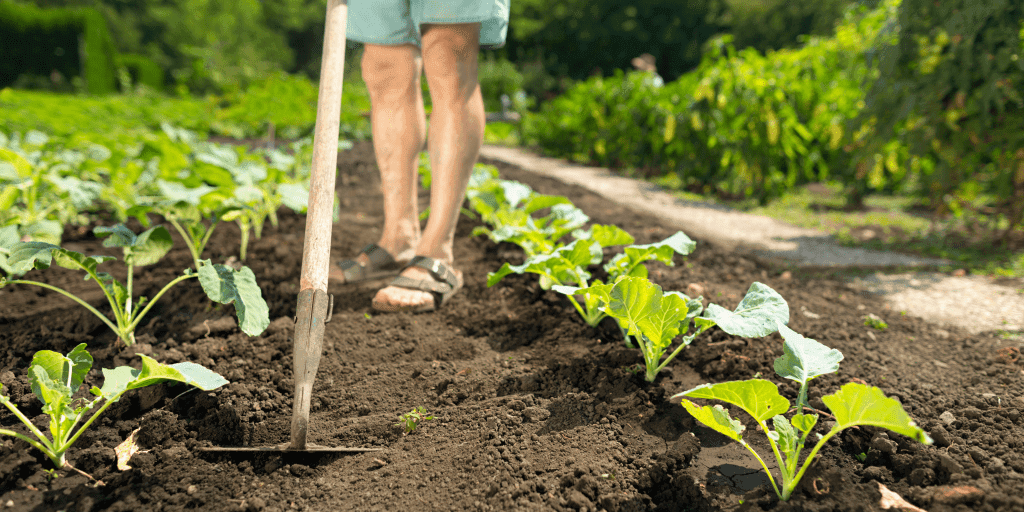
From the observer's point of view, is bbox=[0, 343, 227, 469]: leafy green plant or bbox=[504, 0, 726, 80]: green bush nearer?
bbox=[0, 343, 227, 469]: leafy green plant

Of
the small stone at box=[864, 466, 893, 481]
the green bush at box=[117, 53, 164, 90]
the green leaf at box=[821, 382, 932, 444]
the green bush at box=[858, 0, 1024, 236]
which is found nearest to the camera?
the green leaf at box=[821, 382, 932, 444]

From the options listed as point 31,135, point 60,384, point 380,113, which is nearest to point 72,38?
point 31,135

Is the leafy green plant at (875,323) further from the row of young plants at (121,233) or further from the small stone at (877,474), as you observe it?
the row of young plants at (121,233)

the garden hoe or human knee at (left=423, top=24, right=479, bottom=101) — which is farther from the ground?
human knee at (left=423, top=24, right=479, bottom=101)

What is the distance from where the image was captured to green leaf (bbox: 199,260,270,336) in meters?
1.25

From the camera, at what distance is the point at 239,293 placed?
1.30 metres

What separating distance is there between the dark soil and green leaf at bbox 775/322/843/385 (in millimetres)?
174

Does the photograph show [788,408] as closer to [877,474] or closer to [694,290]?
[877,474]

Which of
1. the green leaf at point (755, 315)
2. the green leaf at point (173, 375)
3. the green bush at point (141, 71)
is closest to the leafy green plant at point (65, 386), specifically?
the green leaf at point (173, 375)

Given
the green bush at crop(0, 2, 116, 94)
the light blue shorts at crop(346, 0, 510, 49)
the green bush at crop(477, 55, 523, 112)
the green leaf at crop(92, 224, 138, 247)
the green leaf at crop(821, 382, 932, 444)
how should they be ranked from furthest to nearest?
the green bush at crop(0, 2, 116, 94)
the green bush at crop(477, 55, 523, 112)
the light blue shorts at crop(346, 0, 510, 49)
the green leaf at crop(92, 224, 138, 247)
the green leaf at crop(821, 382, 932, 444)

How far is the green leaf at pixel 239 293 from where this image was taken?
1.25m

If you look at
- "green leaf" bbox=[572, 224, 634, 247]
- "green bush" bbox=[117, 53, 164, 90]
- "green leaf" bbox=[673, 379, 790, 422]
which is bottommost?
"green bush" bbox=[117, 53, 164, 90]

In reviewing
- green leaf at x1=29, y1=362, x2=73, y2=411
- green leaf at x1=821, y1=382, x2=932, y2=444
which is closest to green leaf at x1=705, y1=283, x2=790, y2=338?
green leaf at x1=821, y1=382, x2=932, y2=444

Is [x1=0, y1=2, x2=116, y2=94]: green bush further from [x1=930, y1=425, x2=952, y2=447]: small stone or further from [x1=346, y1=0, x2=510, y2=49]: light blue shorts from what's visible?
[x1=930, y1=425, x2=952, y2=447]: small stone
